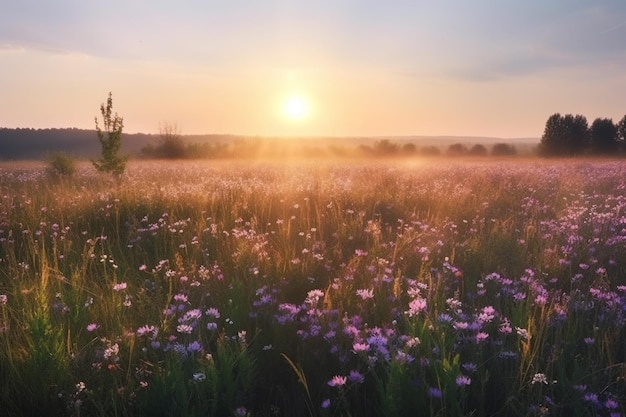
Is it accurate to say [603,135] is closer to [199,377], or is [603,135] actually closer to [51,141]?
[199,377]

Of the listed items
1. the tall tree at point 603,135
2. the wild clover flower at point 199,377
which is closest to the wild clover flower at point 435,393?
the wild clover flower at point 199,377

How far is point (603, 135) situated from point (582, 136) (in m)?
2.36

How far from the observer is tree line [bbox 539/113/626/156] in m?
47.8

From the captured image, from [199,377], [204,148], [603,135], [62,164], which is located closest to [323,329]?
[199,377]

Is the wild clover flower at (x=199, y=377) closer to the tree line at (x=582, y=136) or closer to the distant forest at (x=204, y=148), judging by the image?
the distant forest at (x=204, y=148)

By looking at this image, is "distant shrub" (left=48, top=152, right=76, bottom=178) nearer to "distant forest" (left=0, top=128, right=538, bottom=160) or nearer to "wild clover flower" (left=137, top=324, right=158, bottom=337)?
"distant forest" (left=0, top=128, right=538, bottom=160)

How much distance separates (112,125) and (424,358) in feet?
37.9

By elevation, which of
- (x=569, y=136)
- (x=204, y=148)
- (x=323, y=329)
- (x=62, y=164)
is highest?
(x=569, y=136)

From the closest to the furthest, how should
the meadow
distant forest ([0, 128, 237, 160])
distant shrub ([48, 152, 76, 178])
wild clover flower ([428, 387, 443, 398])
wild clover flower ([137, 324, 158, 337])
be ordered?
wild clover flower ([428, 387, 443, 398]) → the meadow → wild clover flower ([137, 324, 158, 337]) → distant shrub ([48, 152, 76, 178]) → distant forest ([0, 128, 237, 160])

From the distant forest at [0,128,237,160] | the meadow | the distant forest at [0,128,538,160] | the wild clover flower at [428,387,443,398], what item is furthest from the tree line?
the distant forest at [0,128,237,160]

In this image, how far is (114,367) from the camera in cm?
221

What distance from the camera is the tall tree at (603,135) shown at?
1892 inches

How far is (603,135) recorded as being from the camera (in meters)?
48.3

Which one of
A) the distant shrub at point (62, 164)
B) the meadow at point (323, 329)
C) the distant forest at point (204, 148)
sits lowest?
the meadow at point (323, 329)
